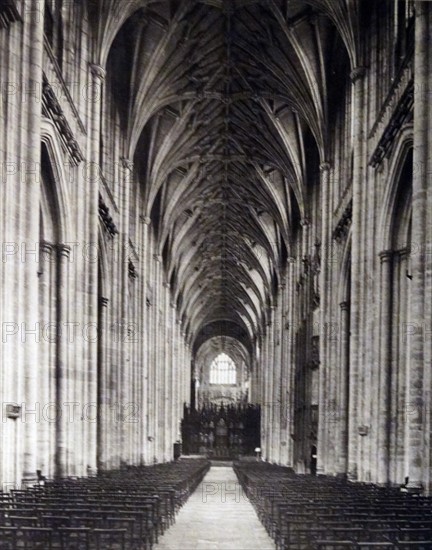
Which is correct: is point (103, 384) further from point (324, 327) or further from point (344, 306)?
point (344, 306)

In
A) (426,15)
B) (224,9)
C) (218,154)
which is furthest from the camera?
(218,154)

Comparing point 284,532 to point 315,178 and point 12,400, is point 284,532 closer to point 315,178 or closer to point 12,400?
point 12,400

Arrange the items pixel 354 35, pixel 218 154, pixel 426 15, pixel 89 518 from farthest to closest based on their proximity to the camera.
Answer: pixel 218 154 < pixel 354 35 < pixel 426 15 < pixel 89 518

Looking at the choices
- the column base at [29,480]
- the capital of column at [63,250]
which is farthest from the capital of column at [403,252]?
the column base at [29,480]

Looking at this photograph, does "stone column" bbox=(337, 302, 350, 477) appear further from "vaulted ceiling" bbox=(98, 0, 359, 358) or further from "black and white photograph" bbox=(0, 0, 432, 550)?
"vaulted ceiling" bbox=(98, 0, 359, 358)

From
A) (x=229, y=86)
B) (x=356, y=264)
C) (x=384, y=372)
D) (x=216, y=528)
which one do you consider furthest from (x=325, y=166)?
(x=216, y=528)

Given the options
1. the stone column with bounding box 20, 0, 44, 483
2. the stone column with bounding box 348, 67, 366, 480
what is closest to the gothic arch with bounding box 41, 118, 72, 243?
the stone column with bounding box 20, 0, 44, 483

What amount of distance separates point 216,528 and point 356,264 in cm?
976

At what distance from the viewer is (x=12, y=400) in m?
14.5

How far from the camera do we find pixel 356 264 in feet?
76.6

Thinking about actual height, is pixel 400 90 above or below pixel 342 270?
above

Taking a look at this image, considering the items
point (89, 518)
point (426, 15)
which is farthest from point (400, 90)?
point (89, 518)

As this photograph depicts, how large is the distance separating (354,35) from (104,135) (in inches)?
424

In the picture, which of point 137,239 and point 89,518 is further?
point 137,239
